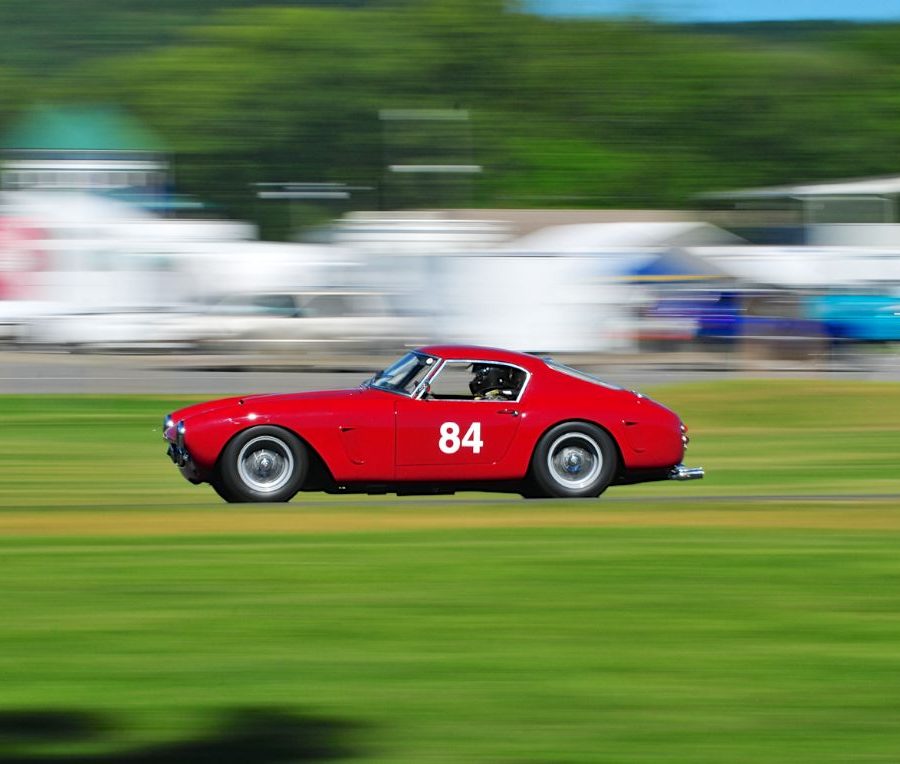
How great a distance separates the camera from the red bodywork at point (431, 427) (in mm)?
10766

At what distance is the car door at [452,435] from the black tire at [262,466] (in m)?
0.80

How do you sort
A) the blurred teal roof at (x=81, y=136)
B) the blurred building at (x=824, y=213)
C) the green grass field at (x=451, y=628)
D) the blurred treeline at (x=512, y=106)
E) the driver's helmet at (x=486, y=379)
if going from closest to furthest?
the green grass field at (x=451, y=628)
the driver's helmet at (x=486, y=379)
the blurred teal roof at (x=81, y=136)
the blurred building at (x=824, y=213)
the blurred treeline at (x=512, y=106)

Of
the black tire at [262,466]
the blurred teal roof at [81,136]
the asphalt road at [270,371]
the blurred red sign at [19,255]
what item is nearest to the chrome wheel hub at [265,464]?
the black tire at [262,466]

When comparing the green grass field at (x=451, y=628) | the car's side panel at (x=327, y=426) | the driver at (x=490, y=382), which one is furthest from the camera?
the driver at (x=490, y=382)

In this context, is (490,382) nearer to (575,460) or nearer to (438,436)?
(438,436)

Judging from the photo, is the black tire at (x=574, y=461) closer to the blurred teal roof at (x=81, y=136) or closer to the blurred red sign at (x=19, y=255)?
the blurred red sign at (x=19, y=255)

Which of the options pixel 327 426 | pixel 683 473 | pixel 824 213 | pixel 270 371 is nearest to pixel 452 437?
pixel 327 426

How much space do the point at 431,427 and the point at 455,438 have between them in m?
0.21

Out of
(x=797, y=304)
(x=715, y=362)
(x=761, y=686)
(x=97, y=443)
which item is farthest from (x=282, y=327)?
(x=761, y=686)

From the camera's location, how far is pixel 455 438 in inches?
435

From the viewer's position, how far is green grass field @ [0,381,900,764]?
5.14 m

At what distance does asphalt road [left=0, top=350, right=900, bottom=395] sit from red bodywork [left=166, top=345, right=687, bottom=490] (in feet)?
39.2

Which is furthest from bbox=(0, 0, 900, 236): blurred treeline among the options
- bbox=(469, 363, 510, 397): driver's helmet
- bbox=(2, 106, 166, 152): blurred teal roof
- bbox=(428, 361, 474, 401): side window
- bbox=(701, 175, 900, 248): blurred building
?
bbox=(428, 361, 474, 401): side window

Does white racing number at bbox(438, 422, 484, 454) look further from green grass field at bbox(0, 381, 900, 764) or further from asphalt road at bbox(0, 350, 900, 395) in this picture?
asphalt road at bbox(0, 350, 900, 395)
